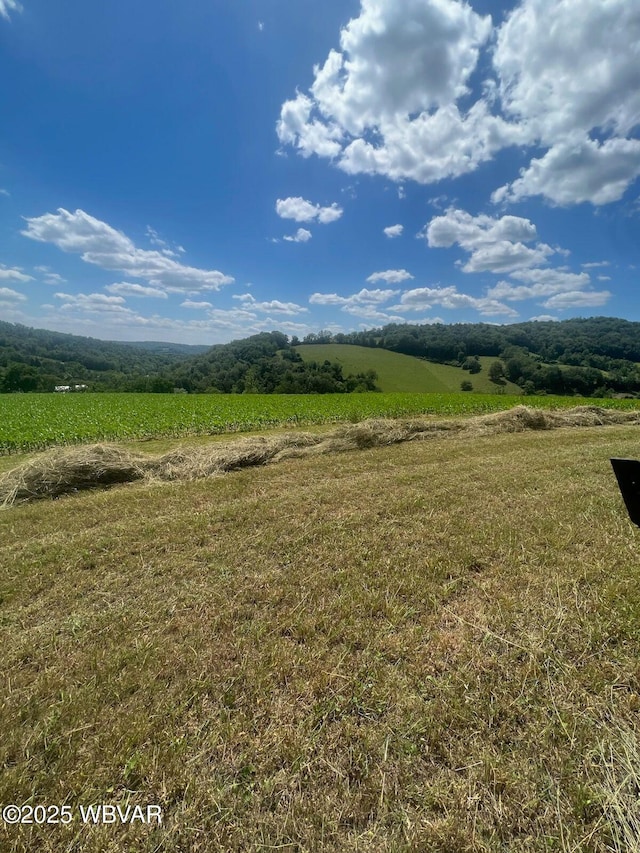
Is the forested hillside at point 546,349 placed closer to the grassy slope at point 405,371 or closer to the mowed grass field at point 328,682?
the grassy slope at point 405,371

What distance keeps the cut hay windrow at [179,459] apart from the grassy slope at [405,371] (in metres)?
45.1

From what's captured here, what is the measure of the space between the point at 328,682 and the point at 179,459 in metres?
6.93

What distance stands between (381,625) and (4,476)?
7.73 meters

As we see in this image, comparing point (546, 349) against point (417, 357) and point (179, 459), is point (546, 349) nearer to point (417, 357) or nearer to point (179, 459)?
point (417, 357)

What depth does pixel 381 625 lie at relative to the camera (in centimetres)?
294

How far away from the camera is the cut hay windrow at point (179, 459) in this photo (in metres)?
6.62

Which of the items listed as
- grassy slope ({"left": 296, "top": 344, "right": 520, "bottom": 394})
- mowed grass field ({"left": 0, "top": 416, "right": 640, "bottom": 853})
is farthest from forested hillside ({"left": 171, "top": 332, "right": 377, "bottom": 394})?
mowed grass field ({"left": 0, "top": 416, "right": 640, "bottom": 853})

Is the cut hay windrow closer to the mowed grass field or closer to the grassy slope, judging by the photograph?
the mowed grass field

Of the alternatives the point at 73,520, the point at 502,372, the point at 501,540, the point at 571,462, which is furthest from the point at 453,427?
the point at 502,372

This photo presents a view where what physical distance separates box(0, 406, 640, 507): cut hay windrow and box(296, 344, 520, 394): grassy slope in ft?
148

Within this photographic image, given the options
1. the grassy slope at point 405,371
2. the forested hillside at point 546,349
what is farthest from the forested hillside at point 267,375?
the forested hillside at point 546,349

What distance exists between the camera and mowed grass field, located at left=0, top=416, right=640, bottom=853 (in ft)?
5.54

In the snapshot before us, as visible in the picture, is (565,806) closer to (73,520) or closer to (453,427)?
(73,520)

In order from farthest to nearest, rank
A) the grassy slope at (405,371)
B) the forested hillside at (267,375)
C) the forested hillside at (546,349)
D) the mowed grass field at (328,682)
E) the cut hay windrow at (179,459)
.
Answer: the forested hillside at (267,375)
the grassy slope at (405,371)
the forested hillside at (546,349)
the cut hay windrow at (179,459)
the mowed grass field at (328,682)
